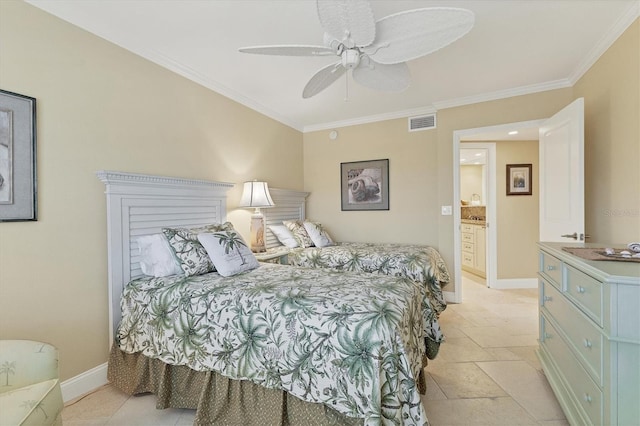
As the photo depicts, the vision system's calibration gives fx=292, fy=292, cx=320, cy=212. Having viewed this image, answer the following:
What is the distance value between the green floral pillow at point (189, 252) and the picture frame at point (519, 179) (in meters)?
4.42

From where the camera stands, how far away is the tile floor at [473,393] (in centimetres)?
168

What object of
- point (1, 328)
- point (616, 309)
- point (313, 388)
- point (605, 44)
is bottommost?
point (313, 388)

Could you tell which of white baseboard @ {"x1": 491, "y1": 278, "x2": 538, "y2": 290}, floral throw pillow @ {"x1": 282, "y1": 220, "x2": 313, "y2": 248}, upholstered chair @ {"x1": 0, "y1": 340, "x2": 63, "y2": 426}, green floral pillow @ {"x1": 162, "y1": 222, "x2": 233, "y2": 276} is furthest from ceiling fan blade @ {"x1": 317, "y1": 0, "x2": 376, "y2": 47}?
white baseboard @ {"x1": 491, "y1": 278, "x2": 538, "y2": 290}

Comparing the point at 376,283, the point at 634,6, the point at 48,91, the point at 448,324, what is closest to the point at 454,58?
the point at 634,6

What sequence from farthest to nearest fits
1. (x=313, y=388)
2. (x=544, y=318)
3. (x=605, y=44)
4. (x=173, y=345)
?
(x=605, y=44) < (x=544, y=318) < (x=173, y=345) < (x=313, y=388)

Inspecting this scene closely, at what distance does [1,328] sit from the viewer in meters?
1.62

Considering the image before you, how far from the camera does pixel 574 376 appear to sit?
149 centimetres

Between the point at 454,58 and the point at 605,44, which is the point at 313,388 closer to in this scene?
the point at 454,58

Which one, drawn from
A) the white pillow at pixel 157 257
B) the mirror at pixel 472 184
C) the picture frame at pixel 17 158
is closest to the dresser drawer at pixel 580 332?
the white pillow at pixel 157 257

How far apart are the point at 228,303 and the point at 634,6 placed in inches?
126

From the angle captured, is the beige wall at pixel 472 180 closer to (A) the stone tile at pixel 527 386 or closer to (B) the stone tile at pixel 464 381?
(A) the stone tile at pixel 527 386

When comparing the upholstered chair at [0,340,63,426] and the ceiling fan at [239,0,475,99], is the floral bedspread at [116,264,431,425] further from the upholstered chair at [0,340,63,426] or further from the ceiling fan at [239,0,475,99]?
the ceiling fan at [239,0,475,99]

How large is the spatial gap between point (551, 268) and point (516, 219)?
A: 303 cm

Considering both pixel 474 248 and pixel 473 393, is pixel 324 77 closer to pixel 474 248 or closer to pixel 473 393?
pixel 473 393
